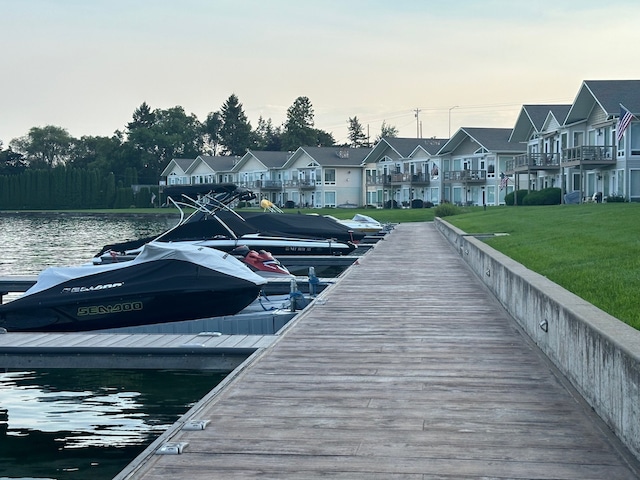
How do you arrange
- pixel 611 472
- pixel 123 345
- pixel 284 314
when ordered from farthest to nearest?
pixel 284 314, pixel 123 345, pixel 611 472

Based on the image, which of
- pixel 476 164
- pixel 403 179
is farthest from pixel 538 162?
pixel 403 179

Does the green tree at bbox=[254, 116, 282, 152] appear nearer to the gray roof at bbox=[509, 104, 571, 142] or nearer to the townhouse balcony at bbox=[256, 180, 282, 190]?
the townhouse balcony at bbox=[256, 180, 282, 190]

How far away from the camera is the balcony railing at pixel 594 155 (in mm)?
Answer: 53000

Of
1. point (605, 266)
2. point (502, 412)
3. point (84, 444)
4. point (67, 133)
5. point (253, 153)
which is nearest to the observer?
point (502, 412)

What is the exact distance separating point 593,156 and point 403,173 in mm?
38152

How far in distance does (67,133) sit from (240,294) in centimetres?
14933

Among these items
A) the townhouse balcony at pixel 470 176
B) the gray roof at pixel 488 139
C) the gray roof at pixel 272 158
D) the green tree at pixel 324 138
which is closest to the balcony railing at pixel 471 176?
the townhouse balcony at pixel 470 176

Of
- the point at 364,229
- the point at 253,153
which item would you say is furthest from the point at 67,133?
the point at 364,229

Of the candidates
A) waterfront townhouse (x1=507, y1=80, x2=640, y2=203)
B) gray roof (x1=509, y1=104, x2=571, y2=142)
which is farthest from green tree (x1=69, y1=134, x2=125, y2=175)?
waterfront townhouse (x1=507, y1=80, x2=640, y2=203)

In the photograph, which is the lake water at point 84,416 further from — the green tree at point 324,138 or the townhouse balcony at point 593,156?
the green tree at point 324,138

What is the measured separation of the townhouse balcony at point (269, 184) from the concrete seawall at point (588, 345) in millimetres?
97083

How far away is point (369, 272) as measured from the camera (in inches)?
752

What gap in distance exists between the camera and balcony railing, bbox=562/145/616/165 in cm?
5300

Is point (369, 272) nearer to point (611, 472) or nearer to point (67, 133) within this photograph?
point (611, 472)
